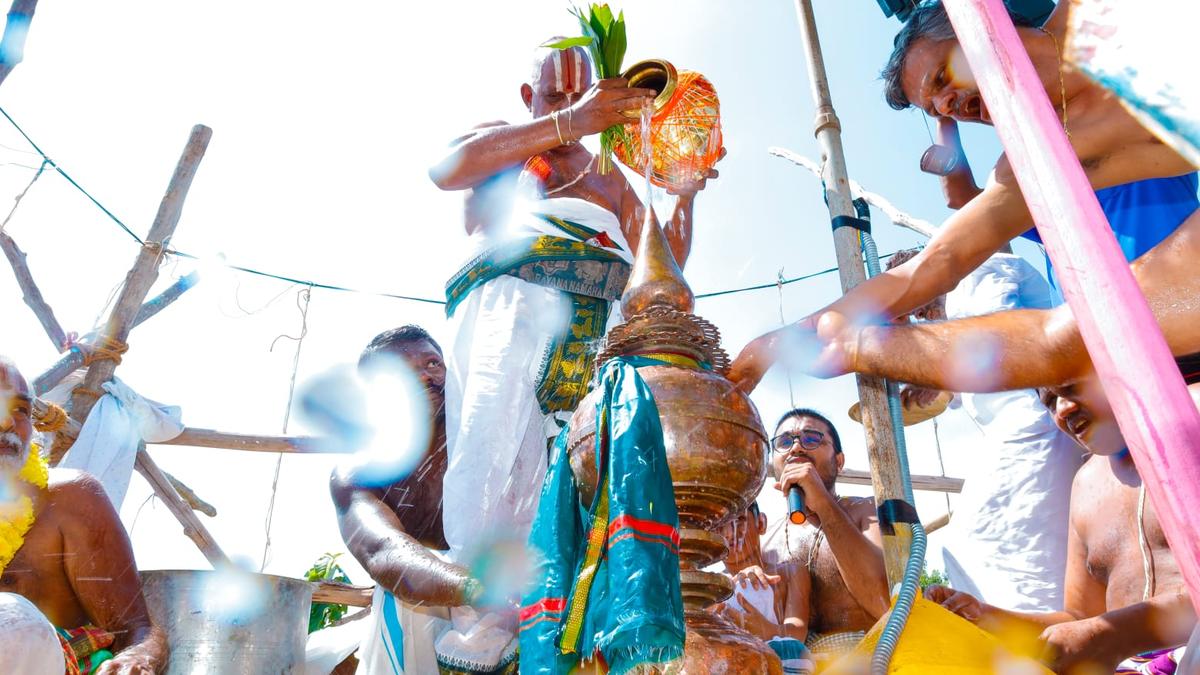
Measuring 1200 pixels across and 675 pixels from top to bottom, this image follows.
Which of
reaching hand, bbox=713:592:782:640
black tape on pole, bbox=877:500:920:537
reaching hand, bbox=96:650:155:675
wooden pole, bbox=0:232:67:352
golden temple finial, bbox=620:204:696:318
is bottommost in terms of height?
reaching hand, bbox=713:592:782:640

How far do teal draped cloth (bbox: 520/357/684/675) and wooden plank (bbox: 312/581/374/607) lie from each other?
13.5ft

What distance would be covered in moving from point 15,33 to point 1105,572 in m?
7.88

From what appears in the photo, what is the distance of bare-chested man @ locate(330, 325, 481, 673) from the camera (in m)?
2.95

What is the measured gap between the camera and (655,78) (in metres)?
2.66

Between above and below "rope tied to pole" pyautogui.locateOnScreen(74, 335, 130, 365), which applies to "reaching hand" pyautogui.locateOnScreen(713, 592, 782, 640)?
below

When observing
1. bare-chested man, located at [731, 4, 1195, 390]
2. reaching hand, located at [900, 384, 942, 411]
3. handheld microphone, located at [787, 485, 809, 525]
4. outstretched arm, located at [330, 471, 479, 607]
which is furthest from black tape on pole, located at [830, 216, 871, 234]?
outstretched arm, located at [330, 471, 479, 607]

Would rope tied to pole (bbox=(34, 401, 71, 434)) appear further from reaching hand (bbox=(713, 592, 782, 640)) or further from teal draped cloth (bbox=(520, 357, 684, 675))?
teal draped cloth (bbox=(520, 357, 684, 675))

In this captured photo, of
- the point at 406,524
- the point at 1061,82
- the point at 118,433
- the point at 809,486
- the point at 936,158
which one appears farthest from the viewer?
the point at 118,433

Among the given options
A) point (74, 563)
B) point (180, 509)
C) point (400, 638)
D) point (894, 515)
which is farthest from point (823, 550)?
point (180, 509)

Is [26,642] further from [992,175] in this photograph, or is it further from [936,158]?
[936,158]

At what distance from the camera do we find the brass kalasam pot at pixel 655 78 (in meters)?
2.59

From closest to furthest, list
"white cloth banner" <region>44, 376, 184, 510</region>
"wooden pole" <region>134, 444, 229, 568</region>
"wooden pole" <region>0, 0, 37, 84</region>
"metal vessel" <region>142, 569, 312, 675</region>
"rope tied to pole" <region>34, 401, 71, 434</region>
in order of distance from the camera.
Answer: "metal vessel" <region>142, 569, 312, 675</region> < "rope tied to pole" <region>34, 401, 71, 434</region> < "white cloth banner" <region>44, 376, 184, 510</region> < "wooden pole" <region>0, 0, 37, 84</region> < "wooden pole" <region>134, 444, 229, 568</region>

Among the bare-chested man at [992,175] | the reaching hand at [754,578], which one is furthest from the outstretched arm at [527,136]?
the reaching hand at [754,578]

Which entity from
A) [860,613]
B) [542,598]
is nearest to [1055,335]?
[542,598]
